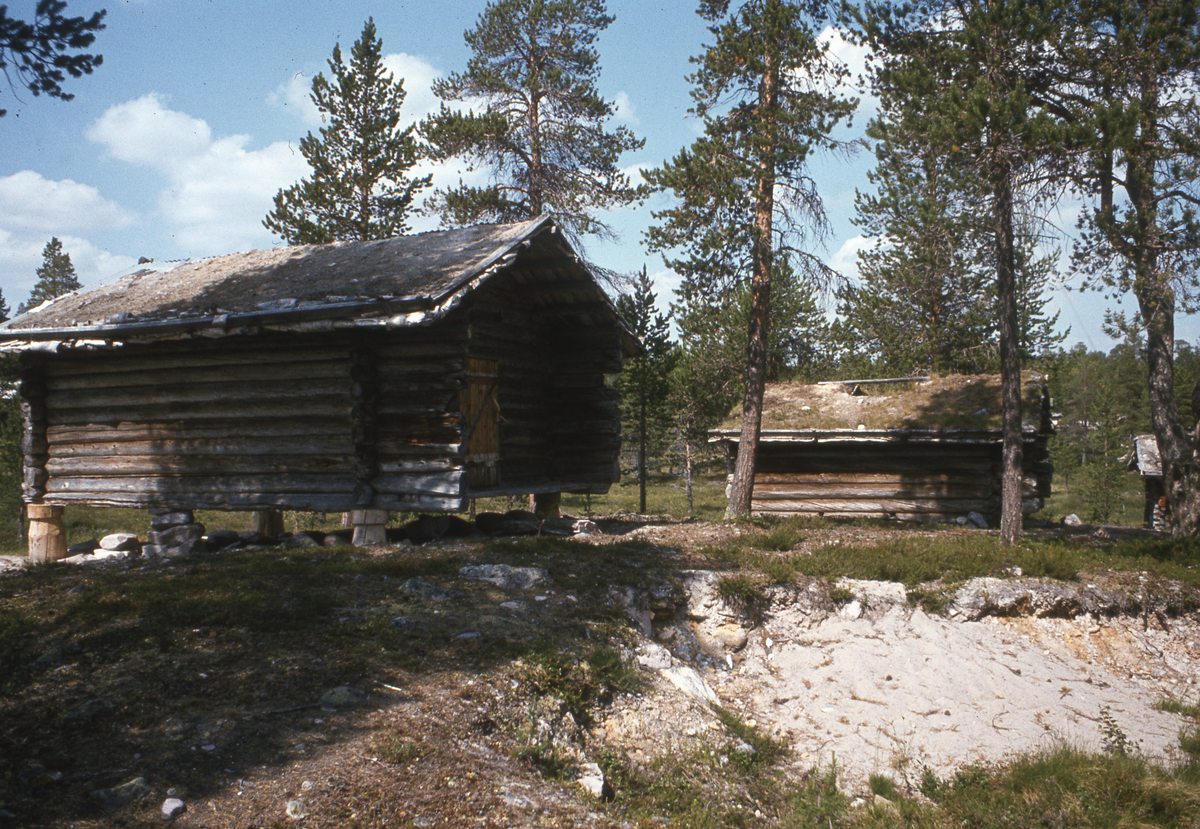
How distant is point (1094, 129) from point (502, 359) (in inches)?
350

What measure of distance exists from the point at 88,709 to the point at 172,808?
134 cm

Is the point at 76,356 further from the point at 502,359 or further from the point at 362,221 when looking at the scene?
the point at 362,221

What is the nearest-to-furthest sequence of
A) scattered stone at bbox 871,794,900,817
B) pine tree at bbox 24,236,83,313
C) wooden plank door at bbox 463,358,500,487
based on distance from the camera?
scattered stone at bbox 871,794,900,817, wooden plank door at bbox 463,358,500,487, pine tree at bbox 24,236,83,313

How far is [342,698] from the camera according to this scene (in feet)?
16.2

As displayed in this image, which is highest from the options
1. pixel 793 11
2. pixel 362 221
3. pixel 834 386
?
pixel 793 11

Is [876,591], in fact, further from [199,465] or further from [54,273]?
[54,273]

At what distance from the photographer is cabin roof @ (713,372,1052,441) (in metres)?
15.8

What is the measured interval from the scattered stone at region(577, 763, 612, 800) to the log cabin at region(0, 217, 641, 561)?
532 cm

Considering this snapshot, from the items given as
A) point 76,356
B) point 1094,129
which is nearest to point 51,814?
point 76,356

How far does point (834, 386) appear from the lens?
18547 millimetres

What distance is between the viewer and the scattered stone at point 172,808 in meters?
3.62

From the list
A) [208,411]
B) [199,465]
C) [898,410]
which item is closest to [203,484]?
[199,465]

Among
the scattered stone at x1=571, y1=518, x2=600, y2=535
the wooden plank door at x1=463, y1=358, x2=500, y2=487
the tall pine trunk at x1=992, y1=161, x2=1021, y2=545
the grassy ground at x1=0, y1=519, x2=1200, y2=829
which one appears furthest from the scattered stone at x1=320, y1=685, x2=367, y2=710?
the tall pine trunk at x1=992, y1=161, x2=1021, y2=545

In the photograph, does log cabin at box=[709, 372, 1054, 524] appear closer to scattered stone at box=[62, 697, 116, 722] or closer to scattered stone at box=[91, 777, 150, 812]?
scattered stone at box=[62, 697, 116, 722]
